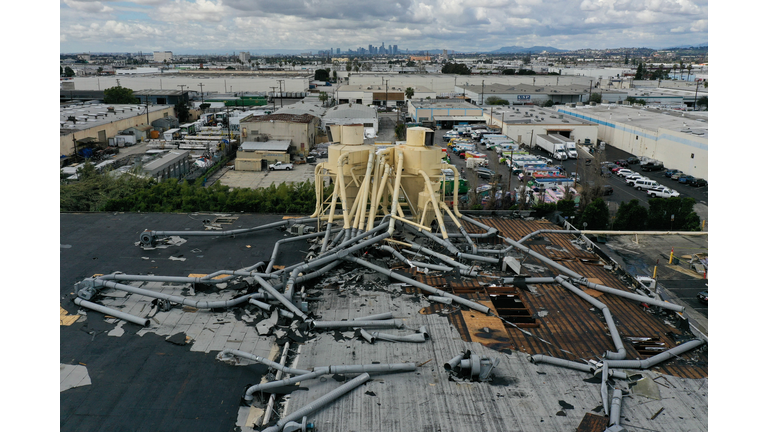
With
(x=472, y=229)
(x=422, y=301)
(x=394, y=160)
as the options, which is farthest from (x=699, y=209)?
(x=422, y=301)

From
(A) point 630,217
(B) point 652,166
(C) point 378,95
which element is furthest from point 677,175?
(C) point 378,95

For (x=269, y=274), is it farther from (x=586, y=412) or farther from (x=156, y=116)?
(x=156, y=116)

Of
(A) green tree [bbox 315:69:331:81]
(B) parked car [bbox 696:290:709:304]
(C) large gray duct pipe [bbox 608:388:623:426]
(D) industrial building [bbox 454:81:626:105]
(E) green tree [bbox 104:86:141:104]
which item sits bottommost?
(B) parked car [bbox 696:290:709:304]

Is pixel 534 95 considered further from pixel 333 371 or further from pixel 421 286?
pixel 333 371

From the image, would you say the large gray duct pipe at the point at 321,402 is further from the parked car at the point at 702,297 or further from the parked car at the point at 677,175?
the parked car at the point at 677,175

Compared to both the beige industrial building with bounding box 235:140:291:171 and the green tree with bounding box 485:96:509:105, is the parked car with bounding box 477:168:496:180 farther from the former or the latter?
the green tree with bounding box 485:96:509:105

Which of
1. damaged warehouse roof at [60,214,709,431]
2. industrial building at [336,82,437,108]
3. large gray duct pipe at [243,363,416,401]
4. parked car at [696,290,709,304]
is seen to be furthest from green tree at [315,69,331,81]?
large gray duct pipe at [243,363,416,401]
